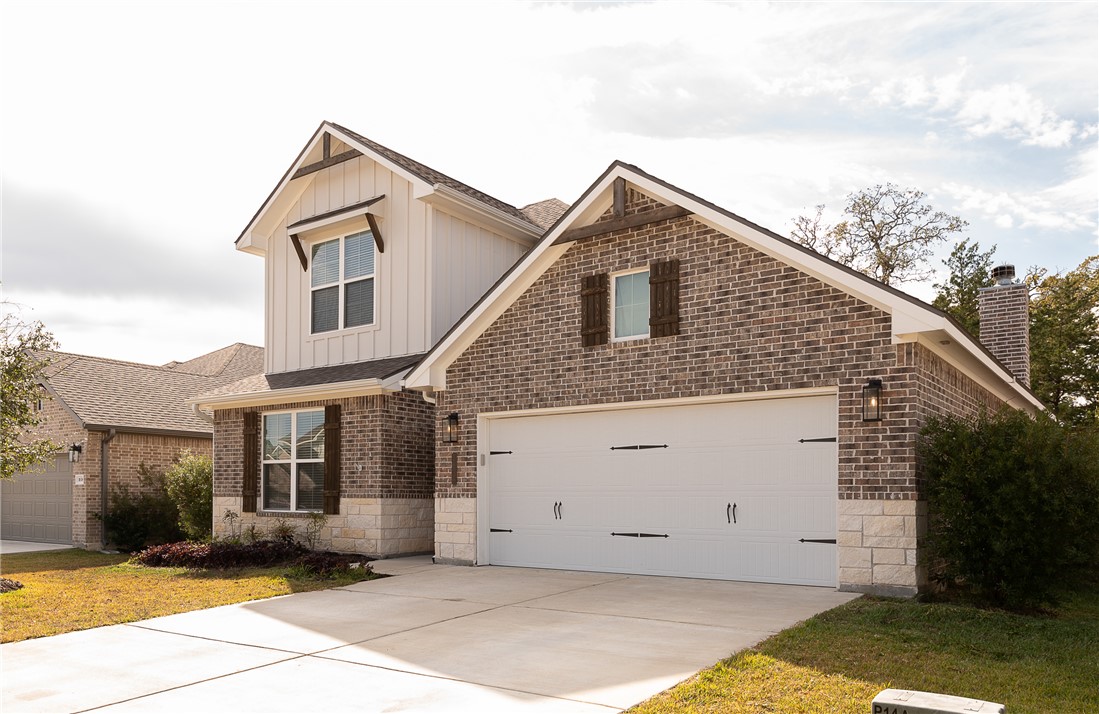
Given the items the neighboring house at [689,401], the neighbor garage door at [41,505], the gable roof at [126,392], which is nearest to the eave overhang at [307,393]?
the neighboring house at [689,401]

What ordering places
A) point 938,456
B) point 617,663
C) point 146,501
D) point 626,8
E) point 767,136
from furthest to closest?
1. point 146,501
2. point 767,136
3. point 626,8
4. point 938,456
5. point 617,663

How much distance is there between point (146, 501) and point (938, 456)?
16.8 metres

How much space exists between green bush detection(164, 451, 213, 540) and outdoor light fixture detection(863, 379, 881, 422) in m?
13.4

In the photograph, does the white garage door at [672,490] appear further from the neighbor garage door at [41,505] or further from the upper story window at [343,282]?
the neighbor garage door at [41,505]

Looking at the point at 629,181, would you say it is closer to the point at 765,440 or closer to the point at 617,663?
the point at 765,440

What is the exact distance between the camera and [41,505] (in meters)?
22.3

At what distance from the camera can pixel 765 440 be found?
11.4 meters

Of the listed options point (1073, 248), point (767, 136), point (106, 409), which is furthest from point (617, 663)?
point (1073, 248)

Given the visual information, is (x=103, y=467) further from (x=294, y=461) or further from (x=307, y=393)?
(x=307, y=393)

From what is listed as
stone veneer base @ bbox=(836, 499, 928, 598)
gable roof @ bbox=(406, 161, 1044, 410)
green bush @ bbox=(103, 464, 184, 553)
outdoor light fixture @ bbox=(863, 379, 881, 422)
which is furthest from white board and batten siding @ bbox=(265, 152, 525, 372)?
stone veneer base @ bbox=(836, 499, 928, 598)

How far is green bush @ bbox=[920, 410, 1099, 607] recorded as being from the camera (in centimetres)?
931

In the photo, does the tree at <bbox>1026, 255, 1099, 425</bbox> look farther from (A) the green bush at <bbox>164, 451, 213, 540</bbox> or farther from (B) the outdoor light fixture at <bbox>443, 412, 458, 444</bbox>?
(A) the green bush at <bbox>164, 451, 213, 540</bbox>

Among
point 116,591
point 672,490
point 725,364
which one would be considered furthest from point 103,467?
point 725,364

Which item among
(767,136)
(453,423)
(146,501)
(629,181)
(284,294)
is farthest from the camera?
(146,501)
